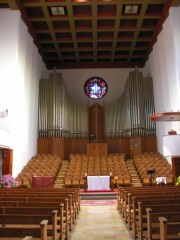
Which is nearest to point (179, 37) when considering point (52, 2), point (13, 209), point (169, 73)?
point (169, 73)

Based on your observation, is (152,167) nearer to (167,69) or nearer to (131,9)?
(167,69)

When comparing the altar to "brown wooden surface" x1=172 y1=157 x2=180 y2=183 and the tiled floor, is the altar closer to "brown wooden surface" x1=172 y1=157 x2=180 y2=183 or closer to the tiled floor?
"brown wooden surface" x1=172 y1=157 x2=180 y2=183

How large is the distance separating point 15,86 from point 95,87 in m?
6.96

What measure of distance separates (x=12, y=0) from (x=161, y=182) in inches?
352

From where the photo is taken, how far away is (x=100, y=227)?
509cm

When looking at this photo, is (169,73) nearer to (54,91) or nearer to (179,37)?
(179,37)

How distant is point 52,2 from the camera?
11414mm

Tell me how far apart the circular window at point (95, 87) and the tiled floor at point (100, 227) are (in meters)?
10.7

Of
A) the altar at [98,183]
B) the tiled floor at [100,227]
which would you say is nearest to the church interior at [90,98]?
the altar at [98,183]

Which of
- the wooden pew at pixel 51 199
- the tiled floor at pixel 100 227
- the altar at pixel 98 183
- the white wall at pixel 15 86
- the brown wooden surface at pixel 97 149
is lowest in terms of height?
the tiled floor at pixel 100 227

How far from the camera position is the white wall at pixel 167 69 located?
429 inches

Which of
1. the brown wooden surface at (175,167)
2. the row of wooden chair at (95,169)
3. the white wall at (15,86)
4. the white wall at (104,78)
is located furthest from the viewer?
the white wall at (104,78)

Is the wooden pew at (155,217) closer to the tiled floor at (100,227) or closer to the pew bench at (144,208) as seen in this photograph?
the pew bench at (144,208)

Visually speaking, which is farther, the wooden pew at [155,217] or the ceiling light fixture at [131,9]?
the ceiling light fixture at [131,9]
